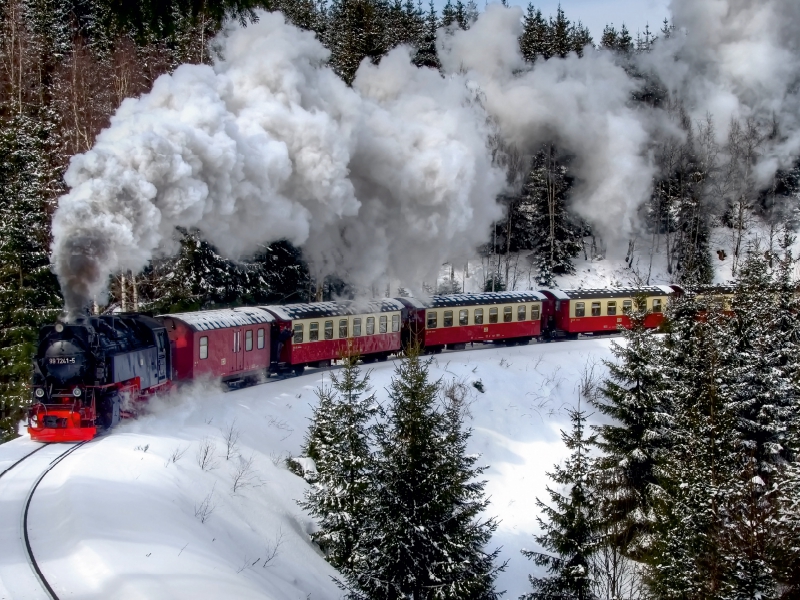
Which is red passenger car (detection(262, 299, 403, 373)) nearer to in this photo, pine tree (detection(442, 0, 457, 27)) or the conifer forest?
the conifer forest

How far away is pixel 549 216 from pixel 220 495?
108ft

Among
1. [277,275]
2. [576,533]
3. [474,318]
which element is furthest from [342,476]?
[277,275]

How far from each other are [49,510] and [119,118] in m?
9.35

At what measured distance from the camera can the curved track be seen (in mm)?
7926

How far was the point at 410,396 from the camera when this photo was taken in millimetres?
12586

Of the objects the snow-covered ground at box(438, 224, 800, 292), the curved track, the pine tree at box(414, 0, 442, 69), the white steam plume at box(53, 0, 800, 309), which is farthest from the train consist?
the pine tree at box(414, 0, 442, 69)

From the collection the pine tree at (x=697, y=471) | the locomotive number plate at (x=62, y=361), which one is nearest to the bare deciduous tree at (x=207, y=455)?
the locomotive number plate at (x=62, y=361)

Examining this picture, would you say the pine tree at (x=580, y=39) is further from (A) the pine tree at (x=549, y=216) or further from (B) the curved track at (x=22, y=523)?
(B) the curved track at (x=22, y=523)

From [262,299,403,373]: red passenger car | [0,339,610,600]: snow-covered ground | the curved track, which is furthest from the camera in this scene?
[262,299,403,373]: red passenger car

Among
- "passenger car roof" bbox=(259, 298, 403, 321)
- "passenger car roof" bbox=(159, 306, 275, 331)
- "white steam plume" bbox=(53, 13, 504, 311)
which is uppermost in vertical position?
"white steam plume" bbox=(53, 13, 504, 311)

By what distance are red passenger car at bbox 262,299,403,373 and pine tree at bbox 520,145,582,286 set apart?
1764 centimetres

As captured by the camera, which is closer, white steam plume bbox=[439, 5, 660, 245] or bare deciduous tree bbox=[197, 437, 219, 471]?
bare deciduous tree bbox=[197, 437, 219, 471]

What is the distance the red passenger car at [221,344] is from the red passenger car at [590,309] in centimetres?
1467

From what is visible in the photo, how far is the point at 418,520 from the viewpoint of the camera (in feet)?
39.7
